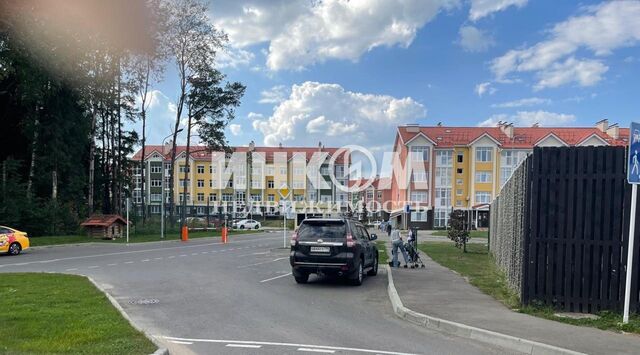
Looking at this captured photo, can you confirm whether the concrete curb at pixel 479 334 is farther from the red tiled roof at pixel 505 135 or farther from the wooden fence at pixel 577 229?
the red tiled roof at pixel 505 135

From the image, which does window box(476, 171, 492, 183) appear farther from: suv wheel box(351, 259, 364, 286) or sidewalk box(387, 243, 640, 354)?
suv wheel box(351, 259, 364, 286)

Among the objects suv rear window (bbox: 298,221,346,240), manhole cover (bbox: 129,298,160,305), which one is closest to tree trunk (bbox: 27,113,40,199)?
manhole cover (bbox: 129,298,160,305)

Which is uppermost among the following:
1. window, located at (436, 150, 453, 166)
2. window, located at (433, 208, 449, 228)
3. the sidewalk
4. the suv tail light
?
window, located at (436, 150, 453, 166)

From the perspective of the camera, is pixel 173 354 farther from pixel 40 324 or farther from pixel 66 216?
pixel 66 216

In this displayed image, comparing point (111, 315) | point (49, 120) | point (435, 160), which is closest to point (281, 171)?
point (435, 160)

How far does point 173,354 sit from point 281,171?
80763 millimetres

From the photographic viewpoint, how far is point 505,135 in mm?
71562

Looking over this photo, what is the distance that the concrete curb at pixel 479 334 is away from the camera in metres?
6.28

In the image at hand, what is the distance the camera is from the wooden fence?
8.11 metres

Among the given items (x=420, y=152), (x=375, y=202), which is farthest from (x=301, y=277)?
(x=375, y=202)

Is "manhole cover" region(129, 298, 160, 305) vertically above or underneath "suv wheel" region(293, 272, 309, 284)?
above

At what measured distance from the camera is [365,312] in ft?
30.2

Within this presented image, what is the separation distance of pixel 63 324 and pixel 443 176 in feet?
218

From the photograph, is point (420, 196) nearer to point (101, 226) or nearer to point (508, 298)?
point (101, 226)
